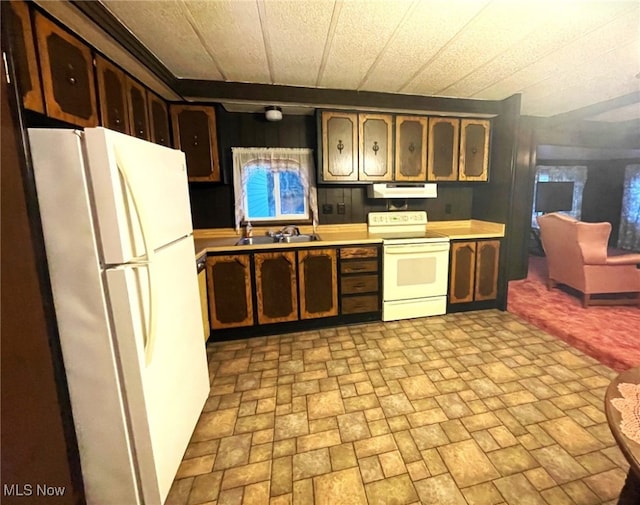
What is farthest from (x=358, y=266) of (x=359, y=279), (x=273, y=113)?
(x=273, y=113)

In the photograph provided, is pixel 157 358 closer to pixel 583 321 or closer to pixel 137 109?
pixel 137 109

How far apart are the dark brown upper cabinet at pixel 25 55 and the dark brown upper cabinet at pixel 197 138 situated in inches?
58.4

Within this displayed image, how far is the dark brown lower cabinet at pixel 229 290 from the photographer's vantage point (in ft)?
8.97

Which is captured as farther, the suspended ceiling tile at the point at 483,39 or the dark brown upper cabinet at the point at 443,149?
the dark brown upper cabinet at the point at 443,149

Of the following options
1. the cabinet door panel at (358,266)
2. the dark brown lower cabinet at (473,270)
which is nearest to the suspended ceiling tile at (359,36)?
the cabinet door panel at (358,266)

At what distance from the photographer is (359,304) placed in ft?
10.2

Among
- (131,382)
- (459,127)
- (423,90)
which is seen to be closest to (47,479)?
(131,382)

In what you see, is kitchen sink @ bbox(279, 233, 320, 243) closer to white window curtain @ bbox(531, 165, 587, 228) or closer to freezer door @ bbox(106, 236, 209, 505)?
freezer door @ bbox(106, 236, 209, 505)

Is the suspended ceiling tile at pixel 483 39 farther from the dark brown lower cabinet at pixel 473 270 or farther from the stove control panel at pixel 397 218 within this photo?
the dark brown lower cabinet at pixel 473 270

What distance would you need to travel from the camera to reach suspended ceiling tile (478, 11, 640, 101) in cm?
183

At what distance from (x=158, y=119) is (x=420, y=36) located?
216 centimetres

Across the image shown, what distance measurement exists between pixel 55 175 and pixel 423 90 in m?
3.00

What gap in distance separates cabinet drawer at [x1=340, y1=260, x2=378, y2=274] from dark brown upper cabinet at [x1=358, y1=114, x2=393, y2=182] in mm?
918

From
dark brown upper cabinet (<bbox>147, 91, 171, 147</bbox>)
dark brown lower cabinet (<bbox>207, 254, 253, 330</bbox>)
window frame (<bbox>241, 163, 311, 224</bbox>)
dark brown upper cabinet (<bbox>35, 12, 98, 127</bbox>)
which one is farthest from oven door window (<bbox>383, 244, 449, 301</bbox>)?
dark brown upper cabinet (<bbox>35, 12, 98, 127</bbox>)
